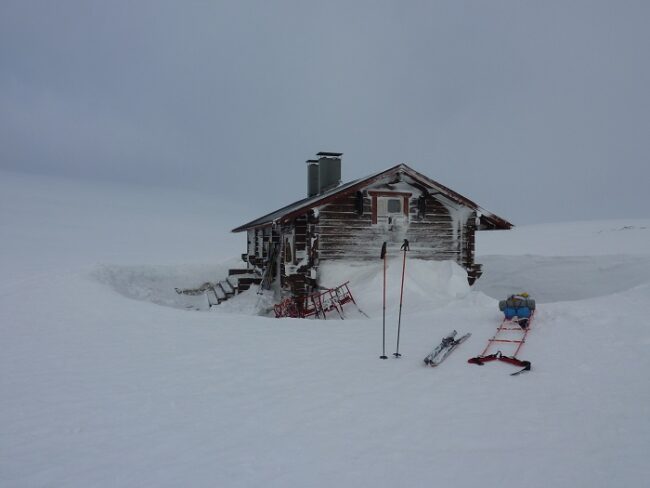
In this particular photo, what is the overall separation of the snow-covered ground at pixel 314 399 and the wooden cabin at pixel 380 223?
3.34 meters

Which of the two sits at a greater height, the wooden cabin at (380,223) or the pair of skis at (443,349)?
the wooden cabin at (380,223)

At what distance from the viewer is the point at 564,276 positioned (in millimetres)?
25172

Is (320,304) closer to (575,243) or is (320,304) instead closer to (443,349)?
(443,349)

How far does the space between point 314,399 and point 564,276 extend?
880 inches

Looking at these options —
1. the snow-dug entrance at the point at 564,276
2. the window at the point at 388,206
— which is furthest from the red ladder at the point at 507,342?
the snow-dug entrance at the point at 564,276

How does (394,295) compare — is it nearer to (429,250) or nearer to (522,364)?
(429,250)

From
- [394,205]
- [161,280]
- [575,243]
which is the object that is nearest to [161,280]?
[161,280]

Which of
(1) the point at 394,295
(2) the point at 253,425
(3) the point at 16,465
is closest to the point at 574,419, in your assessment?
(2) the point at 253,425

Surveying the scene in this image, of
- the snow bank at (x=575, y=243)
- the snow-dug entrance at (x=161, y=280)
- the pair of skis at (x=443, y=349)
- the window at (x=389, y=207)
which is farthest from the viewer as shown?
the snow bank at (x=575, y=243)

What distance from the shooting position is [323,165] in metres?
22.0

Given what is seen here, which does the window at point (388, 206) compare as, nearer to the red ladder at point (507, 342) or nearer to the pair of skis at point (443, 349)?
the red ladder at point (507, 342)

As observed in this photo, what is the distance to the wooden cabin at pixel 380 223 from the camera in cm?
1659

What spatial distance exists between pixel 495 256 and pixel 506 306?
2195 cm

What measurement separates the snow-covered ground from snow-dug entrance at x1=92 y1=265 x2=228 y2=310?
646cm
